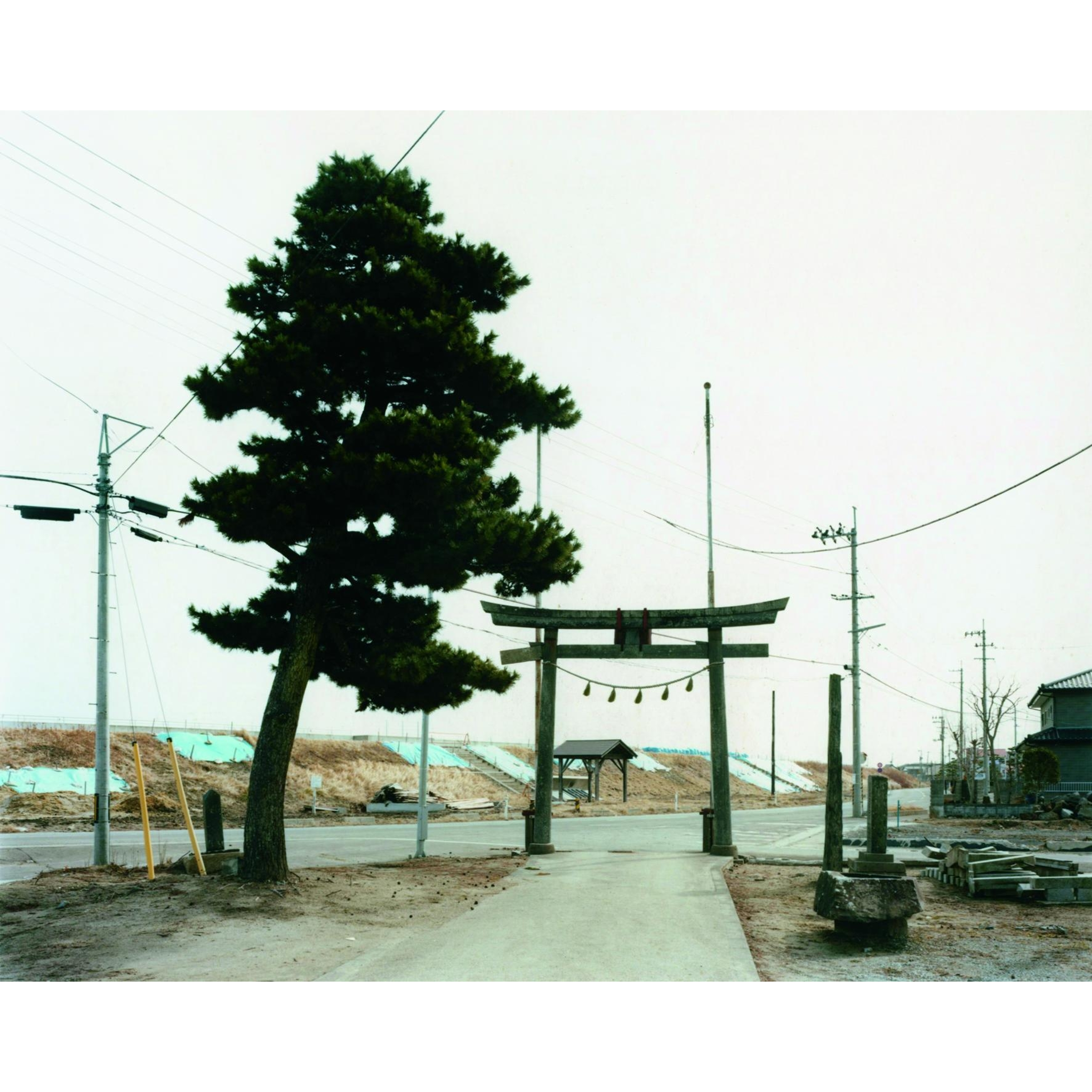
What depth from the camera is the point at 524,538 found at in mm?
12438

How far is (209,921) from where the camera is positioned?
9734 millimetres

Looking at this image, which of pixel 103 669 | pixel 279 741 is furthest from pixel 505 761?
pixel 279 741

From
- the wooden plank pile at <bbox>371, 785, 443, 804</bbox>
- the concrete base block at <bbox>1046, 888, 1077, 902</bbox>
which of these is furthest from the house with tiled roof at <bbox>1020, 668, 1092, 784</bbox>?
the concrete base block at <bbox>1046, 888, 1077, 902</bbox>

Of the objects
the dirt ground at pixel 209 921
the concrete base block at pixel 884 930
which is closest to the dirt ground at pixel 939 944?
the concrete base block at pixel 884 930

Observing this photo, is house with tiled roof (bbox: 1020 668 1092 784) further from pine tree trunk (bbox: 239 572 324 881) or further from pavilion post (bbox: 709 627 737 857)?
pine tree trunk (bbox: 239 572 324 881)

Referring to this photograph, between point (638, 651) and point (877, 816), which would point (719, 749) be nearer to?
point (638, 651)

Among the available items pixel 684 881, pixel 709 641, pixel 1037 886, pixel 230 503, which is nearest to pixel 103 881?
pixel 230 503

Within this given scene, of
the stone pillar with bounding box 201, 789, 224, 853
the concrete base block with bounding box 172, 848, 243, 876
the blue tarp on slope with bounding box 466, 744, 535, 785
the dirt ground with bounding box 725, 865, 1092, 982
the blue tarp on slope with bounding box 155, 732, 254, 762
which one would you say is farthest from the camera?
the blue tarp on slope with bounding box 466, 744, 535, 785

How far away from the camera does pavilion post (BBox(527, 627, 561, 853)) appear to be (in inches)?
661

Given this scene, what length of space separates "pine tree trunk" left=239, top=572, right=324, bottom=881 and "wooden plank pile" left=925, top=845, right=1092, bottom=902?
29.5 feet

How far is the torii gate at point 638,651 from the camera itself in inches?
656

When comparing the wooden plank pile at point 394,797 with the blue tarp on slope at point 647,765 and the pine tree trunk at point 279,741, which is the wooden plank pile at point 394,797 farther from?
the blue tarp on slope at point 647,765

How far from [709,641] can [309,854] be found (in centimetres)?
913

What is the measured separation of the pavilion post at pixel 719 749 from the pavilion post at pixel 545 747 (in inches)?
112
